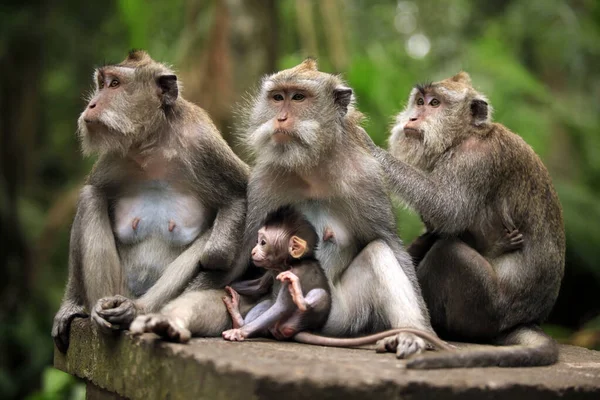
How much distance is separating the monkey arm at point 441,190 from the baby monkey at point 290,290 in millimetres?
664

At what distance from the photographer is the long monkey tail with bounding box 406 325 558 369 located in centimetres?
374

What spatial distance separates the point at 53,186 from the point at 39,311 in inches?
312

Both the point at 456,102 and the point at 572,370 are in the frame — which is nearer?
the point at 572,370

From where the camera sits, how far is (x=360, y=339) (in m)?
4.25

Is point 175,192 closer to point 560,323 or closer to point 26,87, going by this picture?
point 560,323

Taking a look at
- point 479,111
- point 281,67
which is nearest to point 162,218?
point 479,111

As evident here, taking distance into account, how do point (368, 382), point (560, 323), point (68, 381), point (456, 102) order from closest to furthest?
point (368, 382), point (456, 102), point (68, 381), point (560, 323)

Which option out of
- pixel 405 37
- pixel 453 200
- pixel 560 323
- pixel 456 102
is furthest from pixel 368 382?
pixel 405 37

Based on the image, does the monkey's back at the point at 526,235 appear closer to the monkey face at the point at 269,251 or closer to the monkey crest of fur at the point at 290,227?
the monkey crest of fur at the point at 290,227

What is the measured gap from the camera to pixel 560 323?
1097 cm

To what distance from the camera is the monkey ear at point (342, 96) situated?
462 centimetres

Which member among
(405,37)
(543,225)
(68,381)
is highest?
(405,37)

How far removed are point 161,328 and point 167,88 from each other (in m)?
1.67

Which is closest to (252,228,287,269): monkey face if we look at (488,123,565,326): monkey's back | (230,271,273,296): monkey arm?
(230,271,273,296): monkey arm
